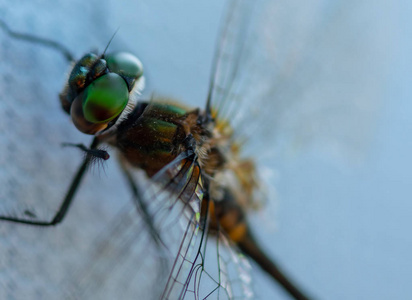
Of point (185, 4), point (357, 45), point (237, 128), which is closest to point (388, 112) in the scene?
point (357, 45)

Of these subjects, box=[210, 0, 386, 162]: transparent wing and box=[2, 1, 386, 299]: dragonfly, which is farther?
box=[210, 0, 386, 162]: transparent wing

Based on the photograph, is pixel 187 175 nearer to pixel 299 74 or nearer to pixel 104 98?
pixel 104 98

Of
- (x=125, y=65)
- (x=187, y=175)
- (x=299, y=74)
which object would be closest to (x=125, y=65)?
(x=125, y=65)

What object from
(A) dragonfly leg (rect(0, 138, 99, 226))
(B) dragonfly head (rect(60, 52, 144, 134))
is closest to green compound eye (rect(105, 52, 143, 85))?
(B) dragonfly head (rect(60, 52, 144, 134))

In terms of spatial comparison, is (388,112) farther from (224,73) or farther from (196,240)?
(196,240)

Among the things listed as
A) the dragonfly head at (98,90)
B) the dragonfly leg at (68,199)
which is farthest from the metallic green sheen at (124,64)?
the dragonfly leg at (68,199)

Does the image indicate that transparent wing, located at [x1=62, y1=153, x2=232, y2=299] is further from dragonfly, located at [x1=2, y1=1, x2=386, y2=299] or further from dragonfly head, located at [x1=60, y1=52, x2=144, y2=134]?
dragonfly head, located at [x1=60, y1=52, x2=144, y2=134]

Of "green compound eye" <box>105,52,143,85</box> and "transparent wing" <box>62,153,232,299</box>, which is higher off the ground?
"green compound eye" <box>105,52,143,85</box>

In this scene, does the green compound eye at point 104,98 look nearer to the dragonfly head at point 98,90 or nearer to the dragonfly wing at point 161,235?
the dragonfly head at point 98,90

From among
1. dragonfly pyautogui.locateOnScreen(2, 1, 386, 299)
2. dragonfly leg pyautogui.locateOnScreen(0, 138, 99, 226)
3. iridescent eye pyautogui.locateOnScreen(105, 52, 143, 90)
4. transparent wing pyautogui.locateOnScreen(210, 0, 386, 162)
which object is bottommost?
dragonfly leg pyautogui.locateOnScreen(0, 138, 99, 226)
